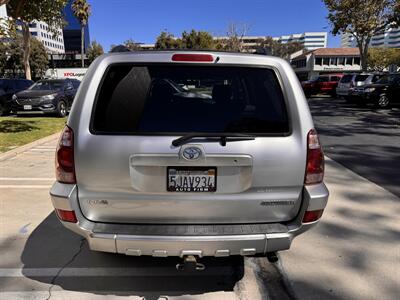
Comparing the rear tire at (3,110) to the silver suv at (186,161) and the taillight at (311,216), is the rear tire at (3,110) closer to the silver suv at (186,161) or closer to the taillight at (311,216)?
the silver suv at (186,161)

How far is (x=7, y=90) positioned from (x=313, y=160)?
1671cm

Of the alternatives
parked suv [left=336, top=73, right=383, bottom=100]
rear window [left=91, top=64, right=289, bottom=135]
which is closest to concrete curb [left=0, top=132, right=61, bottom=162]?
rear window [left=91, top=64, right=289, bottom=135]

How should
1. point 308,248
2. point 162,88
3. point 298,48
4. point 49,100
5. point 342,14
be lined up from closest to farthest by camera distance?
point 162,88
point 308,248
point 49,100
point 342,14
point 298,48

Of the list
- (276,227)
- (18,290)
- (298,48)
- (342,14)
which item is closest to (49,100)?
(18,290)

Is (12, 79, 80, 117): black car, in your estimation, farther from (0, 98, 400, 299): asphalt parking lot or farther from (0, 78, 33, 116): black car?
(0, 98, 400, 299): asphalt parking lot

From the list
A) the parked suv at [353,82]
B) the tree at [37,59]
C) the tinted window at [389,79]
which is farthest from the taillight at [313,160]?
the tree at [37,59]

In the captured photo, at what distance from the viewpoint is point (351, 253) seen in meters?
3.88

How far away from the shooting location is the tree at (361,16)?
77.6 ft

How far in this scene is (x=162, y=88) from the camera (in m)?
3.04

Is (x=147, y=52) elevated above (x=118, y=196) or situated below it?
above

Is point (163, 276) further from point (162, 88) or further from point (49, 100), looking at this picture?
point (49, 100)

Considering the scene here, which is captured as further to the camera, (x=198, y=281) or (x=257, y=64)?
(x=198, y=281)

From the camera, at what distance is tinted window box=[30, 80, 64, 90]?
641 inches

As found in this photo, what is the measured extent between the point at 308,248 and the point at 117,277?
188 centimetres
